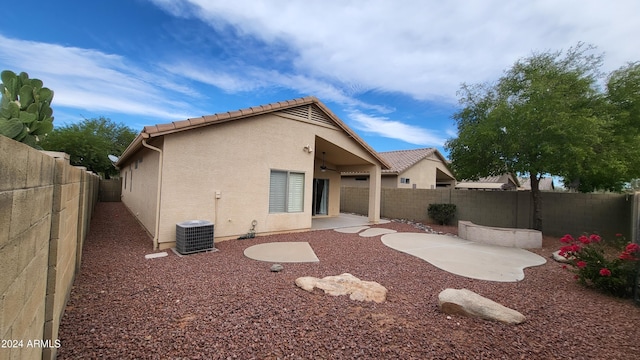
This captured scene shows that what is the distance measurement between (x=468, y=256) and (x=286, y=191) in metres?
6.02

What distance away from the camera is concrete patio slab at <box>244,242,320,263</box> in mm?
6714

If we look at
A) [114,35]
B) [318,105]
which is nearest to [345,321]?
[318,105]

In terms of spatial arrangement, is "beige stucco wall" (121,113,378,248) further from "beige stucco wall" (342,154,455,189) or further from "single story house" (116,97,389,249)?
"beige stucco wall" (342,154,455,189)

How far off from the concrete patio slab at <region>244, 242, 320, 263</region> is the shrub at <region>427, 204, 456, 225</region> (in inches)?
313

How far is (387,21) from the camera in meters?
9.44

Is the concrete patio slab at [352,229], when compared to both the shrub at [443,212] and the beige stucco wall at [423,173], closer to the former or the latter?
the shrub at [443,212]

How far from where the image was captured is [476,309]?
387cm

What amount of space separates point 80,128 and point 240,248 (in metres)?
26.0

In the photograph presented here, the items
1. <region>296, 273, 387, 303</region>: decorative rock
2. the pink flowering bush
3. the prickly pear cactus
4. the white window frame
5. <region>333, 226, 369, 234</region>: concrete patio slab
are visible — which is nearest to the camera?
the prickly pear cactus

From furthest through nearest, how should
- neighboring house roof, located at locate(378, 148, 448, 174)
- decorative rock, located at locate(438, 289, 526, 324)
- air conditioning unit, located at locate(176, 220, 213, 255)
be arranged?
neighboring house roof, located at locate(378, 148, 448, 174) → air conditioning unit, located at locate(176, 220, 213, 255) → decorative rock, located at locate(438, 289, 526, 324)

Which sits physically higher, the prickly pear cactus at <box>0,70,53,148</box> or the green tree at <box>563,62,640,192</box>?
the green tree at <box>563,62,640,192</box>

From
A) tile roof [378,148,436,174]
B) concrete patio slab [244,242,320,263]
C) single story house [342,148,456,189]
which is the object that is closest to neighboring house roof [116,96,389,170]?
concrete patio slab [244,242,320,263]

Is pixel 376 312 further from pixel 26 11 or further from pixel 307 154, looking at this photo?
pixel 26 11

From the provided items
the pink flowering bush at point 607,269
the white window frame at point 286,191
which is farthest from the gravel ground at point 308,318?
the white window frame at point 286,191
